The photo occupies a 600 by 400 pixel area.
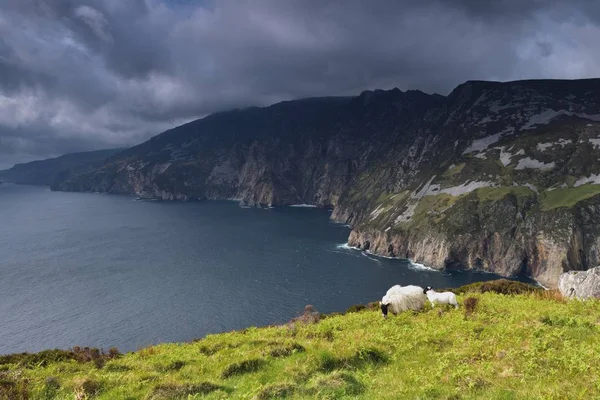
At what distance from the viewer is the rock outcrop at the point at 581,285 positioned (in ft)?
89.0

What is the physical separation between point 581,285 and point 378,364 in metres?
23.8

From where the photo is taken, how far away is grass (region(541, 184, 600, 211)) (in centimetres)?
15888

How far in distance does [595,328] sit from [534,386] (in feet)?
27.1

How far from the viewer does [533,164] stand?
194 meters

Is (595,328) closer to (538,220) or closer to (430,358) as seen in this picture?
(430,358)

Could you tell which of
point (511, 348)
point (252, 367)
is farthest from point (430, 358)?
point (252, 367)

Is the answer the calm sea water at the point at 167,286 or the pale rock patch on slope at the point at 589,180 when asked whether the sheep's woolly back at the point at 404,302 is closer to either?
the calm sea water at the point at 167,286

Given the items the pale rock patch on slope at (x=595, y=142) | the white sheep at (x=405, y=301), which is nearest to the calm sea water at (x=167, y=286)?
the white sheep at (x=405, y=301)

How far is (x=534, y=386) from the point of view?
10.0 metres

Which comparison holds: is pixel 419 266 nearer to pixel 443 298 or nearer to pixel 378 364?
pixel 443 298

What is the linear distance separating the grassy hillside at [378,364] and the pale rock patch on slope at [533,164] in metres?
202

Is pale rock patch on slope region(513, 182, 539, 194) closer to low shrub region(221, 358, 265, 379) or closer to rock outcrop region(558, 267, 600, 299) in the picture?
rock outcrop region(558, 267, 600, 299)

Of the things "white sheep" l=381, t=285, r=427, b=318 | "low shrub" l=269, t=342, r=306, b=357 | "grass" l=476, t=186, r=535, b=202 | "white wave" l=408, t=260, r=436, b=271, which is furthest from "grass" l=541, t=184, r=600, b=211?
"low shrub" l=269, t=342, r=306, b=357

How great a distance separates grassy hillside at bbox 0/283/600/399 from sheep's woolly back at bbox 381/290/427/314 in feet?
6.24
